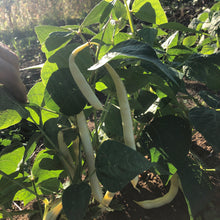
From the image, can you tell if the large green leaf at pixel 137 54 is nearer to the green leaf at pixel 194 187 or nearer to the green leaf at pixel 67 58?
the green leaf at pixel 67 58

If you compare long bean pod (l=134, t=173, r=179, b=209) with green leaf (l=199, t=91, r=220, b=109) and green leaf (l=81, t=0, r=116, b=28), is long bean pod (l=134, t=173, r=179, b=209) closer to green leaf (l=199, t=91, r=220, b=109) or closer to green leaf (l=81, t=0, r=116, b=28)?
green leaf (l=199, t=91, r=220, b=109)

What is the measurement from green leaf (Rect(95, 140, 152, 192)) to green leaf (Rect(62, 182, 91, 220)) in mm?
59

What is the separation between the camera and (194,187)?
0.63 m

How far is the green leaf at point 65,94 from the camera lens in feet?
1.76

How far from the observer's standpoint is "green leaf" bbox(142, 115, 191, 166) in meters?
0.63

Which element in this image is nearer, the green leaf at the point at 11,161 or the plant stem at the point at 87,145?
the plant stem at the point at 87,145

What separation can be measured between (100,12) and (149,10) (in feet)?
0.63

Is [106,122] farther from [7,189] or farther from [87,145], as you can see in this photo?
[7,189]

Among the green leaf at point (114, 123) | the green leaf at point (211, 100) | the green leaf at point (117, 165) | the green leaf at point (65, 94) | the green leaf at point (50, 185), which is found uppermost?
the green leaf at point (65, 94)

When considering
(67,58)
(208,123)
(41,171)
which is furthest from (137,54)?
(41,171)

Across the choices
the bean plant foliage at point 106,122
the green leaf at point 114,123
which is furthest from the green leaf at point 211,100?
the green leaf at point 114,123

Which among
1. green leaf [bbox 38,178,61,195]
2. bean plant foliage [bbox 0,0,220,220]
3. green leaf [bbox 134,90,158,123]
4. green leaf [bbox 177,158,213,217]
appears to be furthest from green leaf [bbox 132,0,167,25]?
green leaf [bbox 38,178,61,195]

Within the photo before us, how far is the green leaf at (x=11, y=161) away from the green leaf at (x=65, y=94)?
24 centimetres

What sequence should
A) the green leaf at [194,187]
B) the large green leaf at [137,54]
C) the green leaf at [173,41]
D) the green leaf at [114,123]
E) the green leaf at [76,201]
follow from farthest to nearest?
the green leaf at [173,41] < the green leaf at [114,123] < the green leaf at [194,187] < the green leaf at [76,201] < the large green leaf at [137,54]
